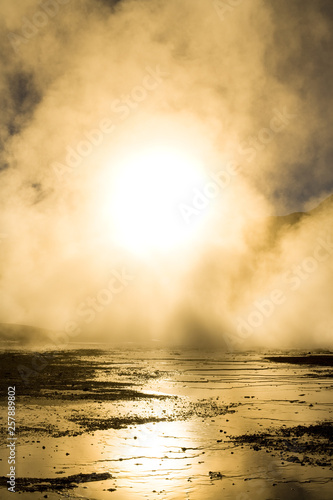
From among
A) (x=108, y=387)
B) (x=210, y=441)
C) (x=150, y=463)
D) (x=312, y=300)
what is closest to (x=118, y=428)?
(x=210, y=441)

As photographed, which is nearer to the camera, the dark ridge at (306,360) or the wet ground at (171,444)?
A: the wet ground at (171,444)

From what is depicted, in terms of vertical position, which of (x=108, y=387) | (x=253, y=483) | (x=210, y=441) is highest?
(x=108, y=387)

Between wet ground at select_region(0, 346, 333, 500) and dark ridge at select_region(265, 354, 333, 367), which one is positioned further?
dark ridge at select_region(265, 354, 333, 367)

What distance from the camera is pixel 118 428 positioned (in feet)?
74.0

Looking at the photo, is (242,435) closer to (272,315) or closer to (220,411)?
(220,411)

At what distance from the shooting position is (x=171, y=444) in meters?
19.2

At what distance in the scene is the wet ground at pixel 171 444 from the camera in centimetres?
1377

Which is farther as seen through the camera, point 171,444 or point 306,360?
point 306,360

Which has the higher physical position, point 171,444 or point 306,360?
point 306,360

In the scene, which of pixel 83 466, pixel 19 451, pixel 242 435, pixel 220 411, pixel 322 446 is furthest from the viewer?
pixel 220 411

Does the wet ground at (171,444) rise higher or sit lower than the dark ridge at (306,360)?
lower

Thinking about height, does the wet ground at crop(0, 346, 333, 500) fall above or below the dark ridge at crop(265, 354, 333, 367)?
below

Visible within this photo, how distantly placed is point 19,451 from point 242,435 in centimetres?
995

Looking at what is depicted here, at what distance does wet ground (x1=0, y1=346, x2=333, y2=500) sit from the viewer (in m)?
13.8
